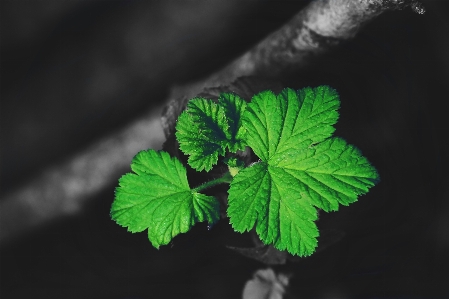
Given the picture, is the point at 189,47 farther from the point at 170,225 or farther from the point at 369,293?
the point at 369,293

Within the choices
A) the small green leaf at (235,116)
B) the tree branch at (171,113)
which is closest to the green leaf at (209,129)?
the small green leaf at (235,116)

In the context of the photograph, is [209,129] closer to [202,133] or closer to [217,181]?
[202,133]

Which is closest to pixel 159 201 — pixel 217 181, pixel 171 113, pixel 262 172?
pixel 217 181

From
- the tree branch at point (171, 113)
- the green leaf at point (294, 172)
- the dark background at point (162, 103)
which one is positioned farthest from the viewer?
the dark background at point (162, 103)

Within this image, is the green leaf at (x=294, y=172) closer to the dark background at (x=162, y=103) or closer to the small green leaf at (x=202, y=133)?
the small green leaf at (x=202, y=133)

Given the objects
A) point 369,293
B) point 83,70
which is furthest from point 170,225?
point 83,70

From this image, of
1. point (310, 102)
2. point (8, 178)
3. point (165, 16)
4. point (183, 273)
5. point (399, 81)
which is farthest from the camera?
point (8, 178)
